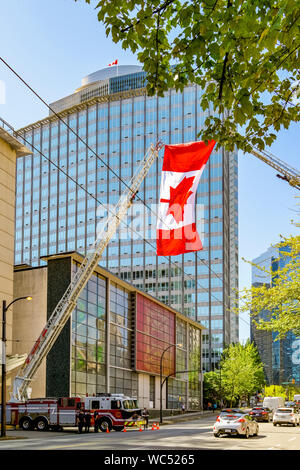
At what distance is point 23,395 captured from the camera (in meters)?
47.6

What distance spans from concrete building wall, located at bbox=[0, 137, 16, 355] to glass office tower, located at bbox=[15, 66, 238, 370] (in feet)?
262

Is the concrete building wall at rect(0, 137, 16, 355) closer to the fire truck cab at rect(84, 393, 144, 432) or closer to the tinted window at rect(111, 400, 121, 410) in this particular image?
the fire truck cab at rect(84, 393, 144, 432)

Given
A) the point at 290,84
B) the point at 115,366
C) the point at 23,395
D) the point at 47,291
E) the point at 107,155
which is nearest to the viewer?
the point at 290,84

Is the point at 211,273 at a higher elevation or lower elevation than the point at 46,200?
lower

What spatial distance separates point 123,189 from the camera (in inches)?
5733

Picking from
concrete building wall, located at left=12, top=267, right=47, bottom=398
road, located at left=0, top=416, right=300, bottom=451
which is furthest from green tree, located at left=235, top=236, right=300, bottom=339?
concrete building wall, located at left=12, top=267, right=47, bottom=398

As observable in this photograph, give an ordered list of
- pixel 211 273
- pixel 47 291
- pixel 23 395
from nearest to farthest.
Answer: pixel 23 395
pixel 47 291
pixel 211 273

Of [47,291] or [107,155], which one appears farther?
[107,155]

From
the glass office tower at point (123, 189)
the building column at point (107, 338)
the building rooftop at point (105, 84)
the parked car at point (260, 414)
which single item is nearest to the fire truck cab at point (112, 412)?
the parked car at point (260, 414)

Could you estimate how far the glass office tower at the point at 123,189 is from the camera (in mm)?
141625

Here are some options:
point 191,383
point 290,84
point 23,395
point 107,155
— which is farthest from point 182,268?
point 290,84

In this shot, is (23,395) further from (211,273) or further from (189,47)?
(211,273)

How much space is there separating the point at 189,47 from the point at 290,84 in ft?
8.74

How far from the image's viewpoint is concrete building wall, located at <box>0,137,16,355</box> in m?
53.8
